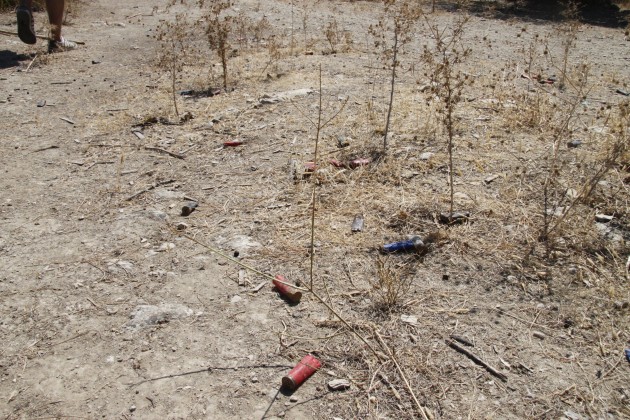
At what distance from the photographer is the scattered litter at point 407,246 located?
98.8 inches

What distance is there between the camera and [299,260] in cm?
253

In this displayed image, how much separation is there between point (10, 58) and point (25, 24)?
526 millimetres

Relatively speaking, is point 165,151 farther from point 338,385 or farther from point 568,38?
point 568,38

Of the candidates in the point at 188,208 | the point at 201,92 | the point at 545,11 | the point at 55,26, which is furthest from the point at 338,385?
the point at 545,11

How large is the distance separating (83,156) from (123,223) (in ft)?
3.69

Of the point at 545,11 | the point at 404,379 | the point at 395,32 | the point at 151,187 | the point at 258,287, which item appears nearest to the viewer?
the point at 404,379

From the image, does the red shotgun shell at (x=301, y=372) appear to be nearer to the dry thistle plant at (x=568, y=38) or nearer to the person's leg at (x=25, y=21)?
the dry thistle plant at (x=568, y=38)

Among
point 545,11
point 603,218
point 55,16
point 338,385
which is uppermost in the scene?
point 545,11

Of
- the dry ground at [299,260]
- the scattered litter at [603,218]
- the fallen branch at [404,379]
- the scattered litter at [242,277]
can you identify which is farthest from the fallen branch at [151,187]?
the scattered litter at [603,218]

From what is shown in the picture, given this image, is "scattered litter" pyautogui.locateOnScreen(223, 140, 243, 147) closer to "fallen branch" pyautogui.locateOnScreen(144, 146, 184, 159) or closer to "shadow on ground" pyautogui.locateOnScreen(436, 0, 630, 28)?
"fallen branch" pyautogui.locateOnScreen(144, 146, 184, 159)

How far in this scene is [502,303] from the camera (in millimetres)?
2223

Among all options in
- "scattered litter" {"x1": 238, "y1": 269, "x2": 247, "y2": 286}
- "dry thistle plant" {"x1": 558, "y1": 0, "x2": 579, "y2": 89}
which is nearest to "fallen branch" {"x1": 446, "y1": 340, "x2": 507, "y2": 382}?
"scattered litter" {"x1": 238, "y1": 269, "x2": 247, "y2": 286}

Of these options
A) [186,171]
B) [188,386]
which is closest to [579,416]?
[188,386]

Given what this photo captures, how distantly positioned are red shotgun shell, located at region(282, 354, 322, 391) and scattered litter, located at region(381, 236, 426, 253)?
786 mm
